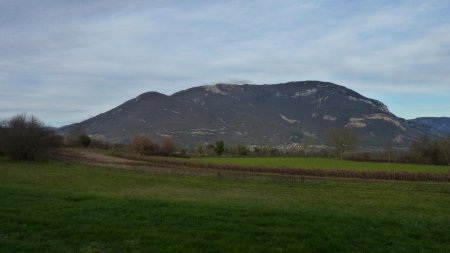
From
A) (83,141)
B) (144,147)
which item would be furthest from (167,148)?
(83,141)

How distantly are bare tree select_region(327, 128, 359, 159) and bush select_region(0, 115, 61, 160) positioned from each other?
63.2 m

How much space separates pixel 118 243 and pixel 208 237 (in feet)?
6.56

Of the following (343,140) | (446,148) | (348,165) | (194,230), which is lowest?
(348,165)

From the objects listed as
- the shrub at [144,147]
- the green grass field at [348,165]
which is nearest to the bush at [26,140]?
the green grass field at [348,165]

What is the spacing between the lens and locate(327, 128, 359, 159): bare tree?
9655cm

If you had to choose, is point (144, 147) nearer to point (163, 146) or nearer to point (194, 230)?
point (163, 146)

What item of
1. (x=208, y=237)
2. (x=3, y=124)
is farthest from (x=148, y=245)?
(x=3, y=124)

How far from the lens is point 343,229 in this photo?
35.4 feet

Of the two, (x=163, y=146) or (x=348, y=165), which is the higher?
(x=163, y=146)

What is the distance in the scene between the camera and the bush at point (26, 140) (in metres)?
53.7

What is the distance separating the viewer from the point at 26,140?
53.8m

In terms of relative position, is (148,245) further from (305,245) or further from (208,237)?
(305,245)

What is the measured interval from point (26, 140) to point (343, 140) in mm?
67636

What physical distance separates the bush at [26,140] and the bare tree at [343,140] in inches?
2488
